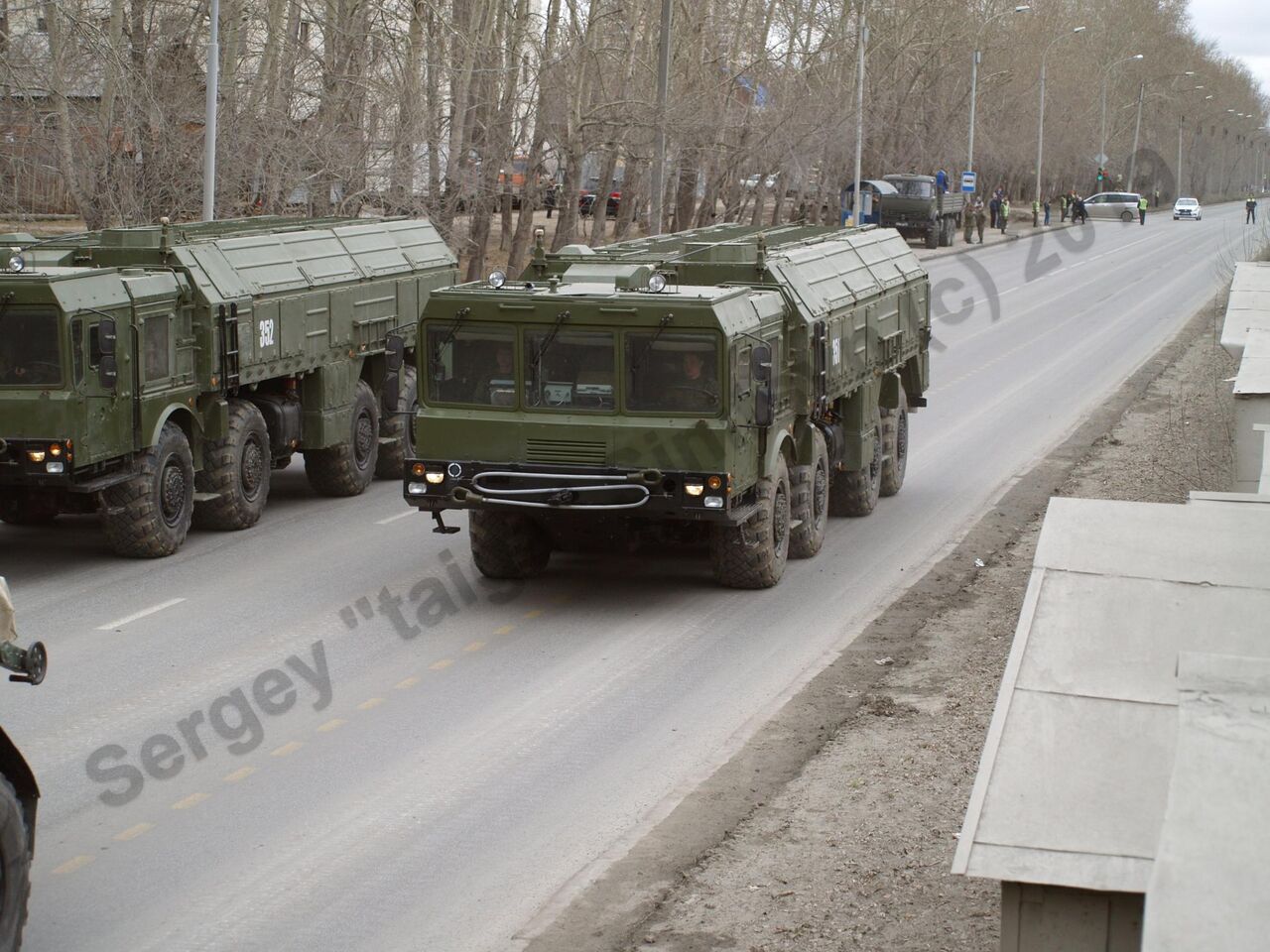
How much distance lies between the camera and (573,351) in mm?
13922

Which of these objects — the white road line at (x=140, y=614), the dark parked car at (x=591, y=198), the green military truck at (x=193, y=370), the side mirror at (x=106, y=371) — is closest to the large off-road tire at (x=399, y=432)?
the green military truck at (x=193, y=370)

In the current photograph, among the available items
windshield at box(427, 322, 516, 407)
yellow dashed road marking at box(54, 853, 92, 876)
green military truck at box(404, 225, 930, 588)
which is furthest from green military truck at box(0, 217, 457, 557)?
yellow dashed road marking at box(54, 853, 92, 876)

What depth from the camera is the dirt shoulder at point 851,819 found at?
793cm

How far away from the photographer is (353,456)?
19391 mm

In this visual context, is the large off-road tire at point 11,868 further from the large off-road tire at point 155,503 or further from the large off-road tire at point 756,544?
the large off-road tire at point 155,503

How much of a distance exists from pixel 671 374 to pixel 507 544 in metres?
2.08

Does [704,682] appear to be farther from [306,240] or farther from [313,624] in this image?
[306,240]

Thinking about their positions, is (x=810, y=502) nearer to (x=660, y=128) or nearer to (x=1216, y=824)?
(x=1216, y=824)

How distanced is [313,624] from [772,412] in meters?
3.88

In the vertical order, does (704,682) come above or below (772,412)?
below

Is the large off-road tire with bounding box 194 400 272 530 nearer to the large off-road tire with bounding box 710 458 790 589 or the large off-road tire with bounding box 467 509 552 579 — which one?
the large off-road tire with bounding box 467 509 552 579

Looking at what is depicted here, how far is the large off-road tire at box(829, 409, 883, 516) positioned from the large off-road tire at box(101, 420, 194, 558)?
6.28 metres

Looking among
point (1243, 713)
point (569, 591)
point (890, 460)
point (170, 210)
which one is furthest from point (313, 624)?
point (170, 210)

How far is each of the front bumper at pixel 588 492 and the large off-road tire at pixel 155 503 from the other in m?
3.31
